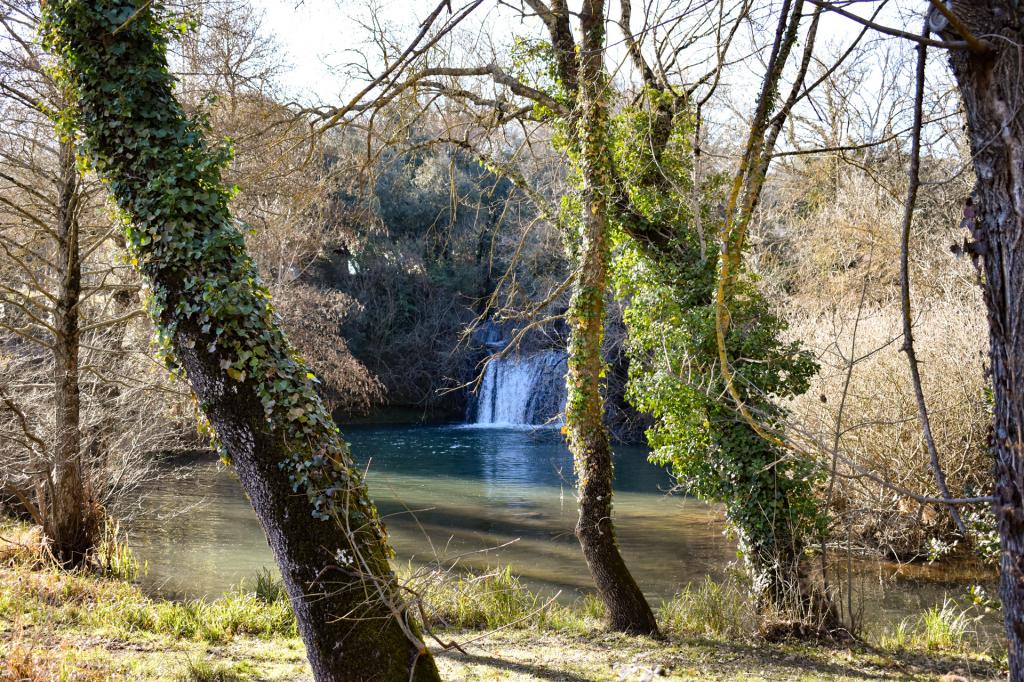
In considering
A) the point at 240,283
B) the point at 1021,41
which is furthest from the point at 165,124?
the point at 1021,41

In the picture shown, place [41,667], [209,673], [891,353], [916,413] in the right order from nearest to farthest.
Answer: [41,667]
[209,673]
[916,413]
[891,353]

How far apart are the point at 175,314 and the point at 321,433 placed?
3.15ft

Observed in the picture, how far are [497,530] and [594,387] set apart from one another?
635 cm

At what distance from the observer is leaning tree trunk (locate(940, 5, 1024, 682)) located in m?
2.17

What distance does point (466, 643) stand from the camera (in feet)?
15.0

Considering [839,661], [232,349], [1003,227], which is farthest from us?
[839,661]

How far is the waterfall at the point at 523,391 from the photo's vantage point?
23.5m

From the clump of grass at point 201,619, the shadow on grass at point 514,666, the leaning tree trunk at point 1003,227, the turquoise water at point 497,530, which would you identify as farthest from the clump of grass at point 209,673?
the leaning tree trunk at point 1003,227

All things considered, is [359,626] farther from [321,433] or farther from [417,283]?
[417,283]

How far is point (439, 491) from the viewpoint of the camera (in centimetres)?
1533

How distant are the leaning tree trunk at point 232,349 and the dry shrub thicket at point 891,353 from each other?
5050 millimetres

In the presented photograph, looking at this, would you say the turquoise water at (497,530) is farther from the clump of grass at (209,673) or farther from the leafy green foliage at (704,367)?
the clump of grass at (209,673)

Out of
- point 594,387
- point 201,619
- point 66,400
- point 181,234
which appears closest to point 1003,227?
point 181,234

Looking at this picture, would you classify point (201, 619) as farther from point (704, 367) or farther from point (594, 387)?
point (704, 367)
